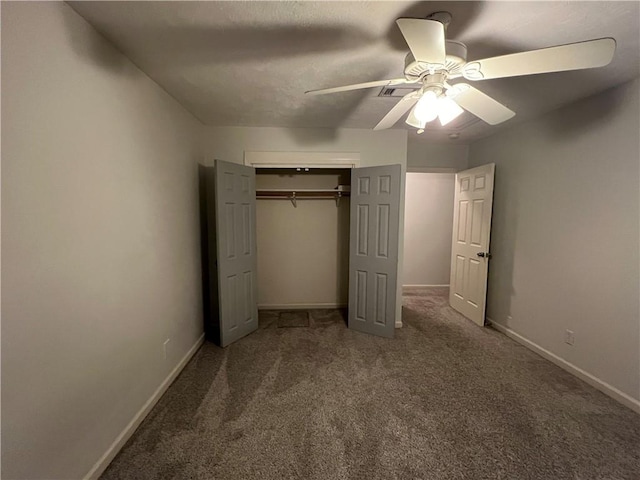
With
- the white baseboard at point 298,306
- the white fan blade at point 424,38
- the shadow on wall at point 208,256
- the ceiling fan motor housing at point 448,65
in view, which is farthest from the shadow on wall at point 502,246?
the shadow on wall at point 208,256

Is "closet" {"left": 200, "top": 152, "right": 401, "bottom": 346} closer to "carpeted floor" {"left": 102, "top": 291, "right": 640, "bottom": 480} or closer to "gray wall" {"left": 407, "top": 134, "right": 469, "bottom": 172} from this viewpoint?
"carpeted floor" {"left": 102, "top": 291, "right": 640, "bottom": 480}

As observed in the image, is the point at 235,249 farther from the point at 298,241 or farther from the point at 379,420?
the point at 379,420

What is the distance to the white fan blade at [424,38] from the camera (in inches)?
37.5

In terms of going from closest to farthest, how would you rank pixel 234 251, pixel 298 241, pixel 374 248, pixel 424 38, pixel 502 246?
pixel 424 38 → pixel 234 251 → pixel 374 248 → pixel 502 246 → pixel 298 241

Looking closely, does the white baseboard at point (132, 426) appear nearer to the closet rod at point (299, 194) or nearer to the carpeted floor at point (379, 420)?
the carpeted floor at point (379, 420)

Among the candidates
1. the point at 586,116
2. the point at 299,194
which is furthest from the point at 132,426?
the point at 586,116

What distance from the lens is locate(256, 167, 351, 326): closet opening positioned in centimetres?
369

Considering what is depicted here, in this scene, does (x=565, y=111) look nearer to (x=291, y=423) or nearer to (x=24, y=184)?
(x=291, y=423)

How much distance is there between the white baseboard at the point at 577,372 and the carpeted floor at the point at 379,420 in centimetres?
6

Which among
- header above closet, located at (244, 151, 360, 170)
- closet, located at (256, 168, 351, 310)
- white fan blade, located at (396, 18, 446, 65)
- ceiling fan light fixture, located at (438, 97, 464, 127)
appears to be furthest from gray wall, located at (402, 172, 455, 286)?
white fan blade, located at (396, 18, 446, 65)

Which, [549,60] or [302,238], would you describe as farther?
[302,238]

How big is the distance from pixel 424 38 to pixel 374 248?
2.19 metres

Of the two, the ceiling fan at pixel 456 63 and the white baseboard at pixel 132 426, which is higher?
the ceiling fan at pixel 456 63

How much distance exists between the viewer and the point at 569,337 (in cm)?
235
